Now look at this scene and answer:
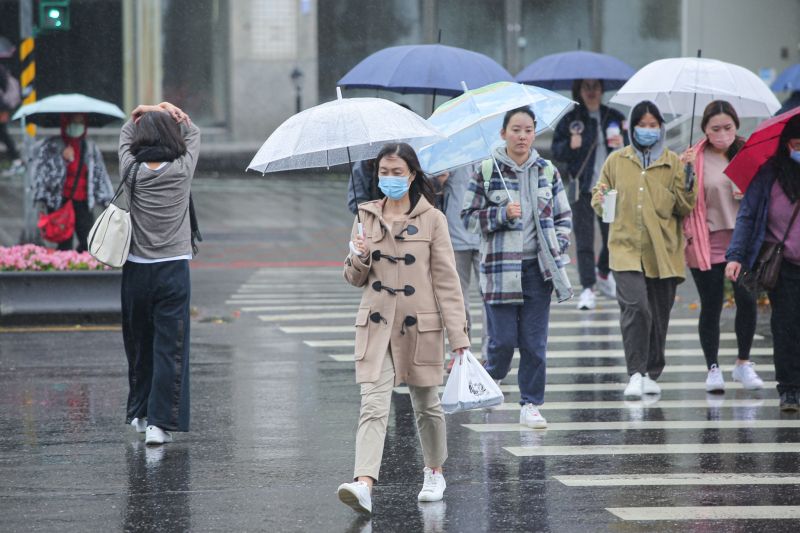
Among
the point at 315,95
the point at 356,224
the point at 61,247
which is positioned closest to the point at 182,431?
the point at 356,224

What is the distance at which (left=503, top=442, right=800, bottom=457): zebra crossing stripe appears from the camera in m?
7.88

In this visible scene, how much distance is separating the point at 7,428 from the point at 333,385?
2488 mm

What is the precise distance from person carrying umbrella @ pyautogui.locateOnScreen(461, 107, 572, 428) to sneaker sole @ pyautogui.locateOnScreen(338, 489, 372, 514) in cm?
237

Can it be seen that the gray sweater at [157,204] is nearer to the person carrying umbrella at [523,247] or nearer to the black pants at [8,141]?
the person carrying umbrella at [523,247]

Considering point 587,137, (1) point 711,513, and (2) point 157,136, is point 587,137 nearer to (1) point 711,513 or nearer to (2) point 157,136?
(2) point 157,136

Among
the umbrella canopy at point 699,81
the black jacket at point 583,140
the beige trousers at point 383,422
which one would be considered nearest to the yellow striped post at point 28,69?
the black jacket at point 583,140

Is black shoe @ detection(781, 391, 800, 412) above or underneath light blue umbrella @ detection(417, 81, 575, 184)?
underneath

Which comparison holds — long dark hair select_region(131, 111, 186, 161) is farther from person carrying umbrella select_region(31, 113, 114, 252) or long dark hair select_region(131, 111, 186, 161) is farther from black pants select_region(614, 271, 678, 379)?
person carrying umbrella select_region(31, 113, 114, 252)

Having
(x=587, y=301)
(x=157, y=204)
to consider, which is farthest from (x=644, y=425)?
(x=587, y=301)

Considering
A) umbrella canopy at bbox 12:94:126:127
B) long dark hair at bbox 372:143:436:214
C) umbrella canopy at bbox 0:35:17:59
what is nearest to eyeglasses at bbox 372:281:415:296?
long dark hair at bbox 372:143:436:214

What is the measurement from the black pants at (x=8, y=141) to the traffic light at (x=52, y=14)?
13.0m

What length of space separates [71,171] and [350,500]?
358 inches

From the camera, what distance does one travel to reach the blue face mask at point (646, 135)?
30.4 feet

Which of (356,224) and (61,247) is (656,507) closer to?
(356,224)
